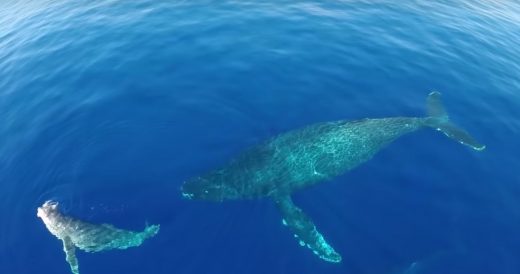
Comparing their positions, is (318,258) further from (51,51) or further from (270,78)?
(51,51)

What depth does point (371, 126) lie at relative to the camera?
24.8 metres

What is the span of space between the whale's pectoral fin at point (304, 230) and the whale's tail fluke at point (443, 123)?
418 inches

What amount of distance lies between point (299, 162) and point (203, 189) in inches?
201

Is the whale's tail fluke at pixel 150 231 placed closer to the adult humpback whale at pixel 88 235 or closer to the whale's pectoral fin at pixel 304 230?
the adult humpback whale at pixel 88 235

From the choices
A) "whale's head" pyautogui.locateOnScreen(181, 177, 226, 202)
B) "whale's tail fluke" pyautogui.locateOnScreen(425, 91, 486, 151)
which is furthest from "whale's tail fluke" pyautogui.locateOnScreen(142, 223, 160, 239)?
"whale's tail fluke" pyautogui.locateOnScreen(425, 91, 486, 151)

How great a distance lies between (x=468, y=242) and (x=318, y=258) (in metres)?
A: 7.05

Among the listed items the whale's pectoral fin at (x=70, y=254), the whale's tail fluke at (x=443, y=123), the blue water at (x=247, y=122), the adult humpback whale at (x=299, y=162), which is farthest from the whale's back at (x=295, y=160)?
the whale's pectoral fin at (x=70, y=254)

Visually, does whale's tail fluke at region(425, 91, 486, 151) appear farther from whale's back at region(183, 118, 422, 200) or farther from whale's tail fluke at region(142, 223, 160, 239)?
whale's tail fluke at region(142, 223, 160, 239)

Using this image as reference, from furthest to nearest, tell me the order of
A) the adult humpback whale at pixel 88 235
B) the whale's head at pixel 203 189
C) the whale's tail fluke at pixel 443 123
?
the whale's tail fluke at pixel 443 123 → the whale's head at pixel 203 189 → the adult humpback whale at pixel 88 235

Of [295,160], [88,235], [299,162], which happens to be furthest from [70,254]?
[299,162]

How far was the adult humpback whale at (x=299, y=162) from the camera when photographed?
21.2 metres

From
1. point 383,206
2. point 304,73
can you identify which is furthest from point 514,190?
point 304,73

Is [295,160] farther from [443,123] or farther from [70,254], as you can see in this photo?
[70,254]

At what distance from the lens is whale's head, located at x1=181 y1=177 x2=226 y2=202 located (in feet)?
69.4
